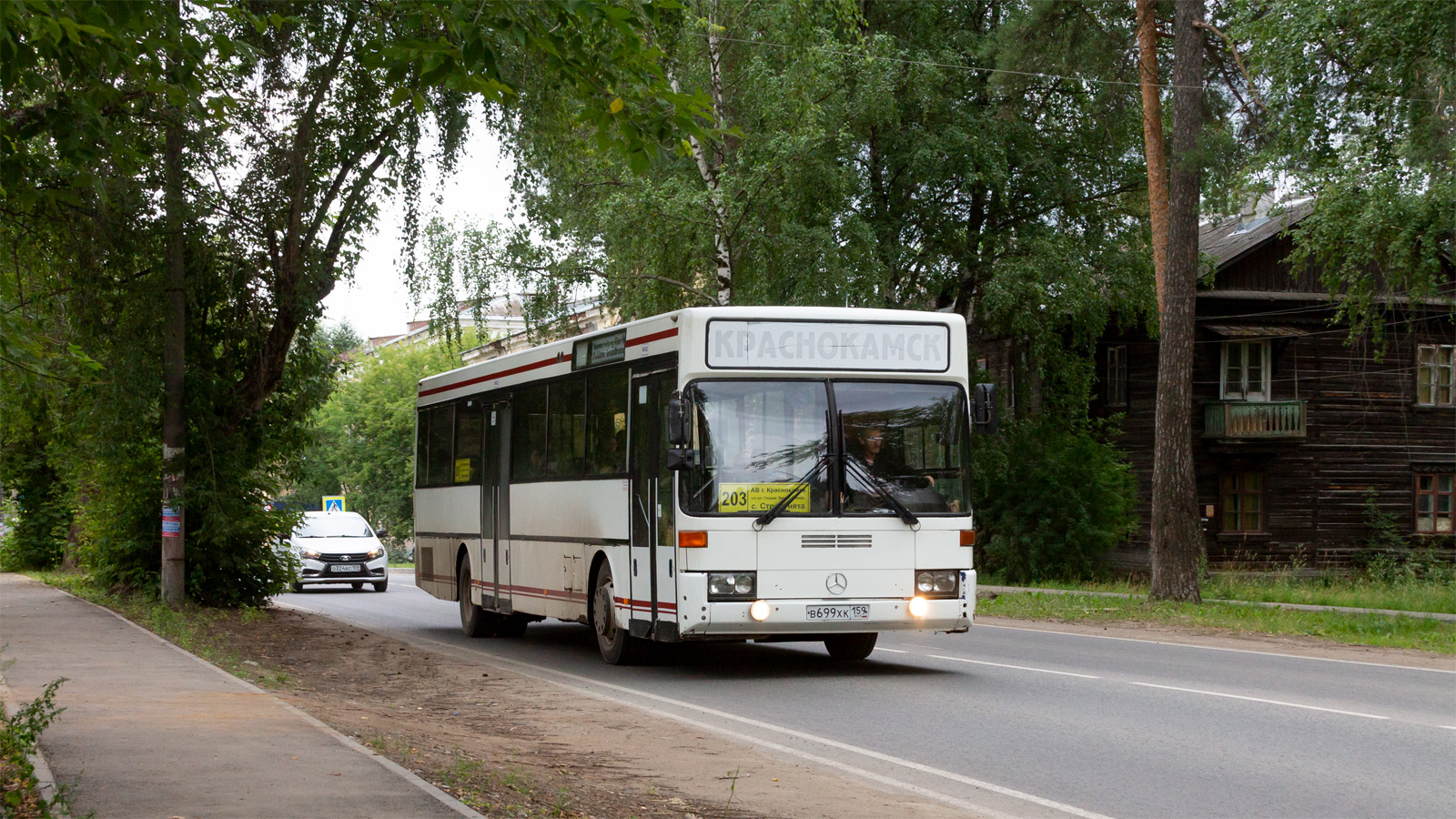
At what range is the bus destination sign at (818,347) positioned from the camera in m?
13.2

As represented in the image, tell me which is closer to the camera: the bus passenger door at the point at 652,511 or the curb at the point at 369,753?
the curb at the point at 369,753

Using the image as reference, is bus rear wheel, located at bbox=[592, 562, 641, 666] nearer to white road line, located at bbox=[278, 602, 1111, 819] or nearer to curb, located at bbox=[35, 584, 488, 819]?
white road line, located at bbox=[278, 602, 1111, 819]

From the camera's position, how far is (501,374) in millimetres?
18078

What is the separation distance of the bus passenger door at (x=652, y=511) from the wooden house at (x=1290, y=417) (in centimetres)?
2838

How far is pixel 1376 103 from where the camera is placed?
22.0 m

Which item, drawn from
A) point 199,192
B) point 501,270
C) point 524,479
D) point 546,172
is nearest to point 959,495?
point 524,479

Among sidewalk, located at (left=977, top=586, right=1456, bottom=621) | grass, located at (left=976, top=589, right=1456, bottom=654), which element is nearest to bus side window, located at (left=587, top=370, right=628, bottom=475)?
grass, located at (left=976, top=589, right=1456, bottom=654)

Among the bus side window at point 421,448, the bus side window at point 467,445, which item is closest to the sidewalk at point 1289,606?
the bus side window at point 421,448

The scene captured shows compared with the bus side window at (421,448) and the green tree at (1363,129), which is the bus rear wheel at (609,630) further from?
the green tree at (1363,129)

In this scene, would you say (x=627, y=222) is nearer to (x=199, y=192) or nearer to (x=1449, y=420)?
(x=199, y=192)

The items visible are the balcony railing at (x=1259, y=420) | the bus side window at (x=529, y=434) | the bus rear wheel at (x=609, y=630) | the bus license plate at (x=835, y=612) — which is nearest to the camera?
the bus license plate at (x=835, y=612)

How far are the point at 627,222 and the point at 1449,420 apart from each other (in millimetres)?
26284

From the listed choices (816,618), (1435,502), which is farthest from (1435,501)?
(816,618)

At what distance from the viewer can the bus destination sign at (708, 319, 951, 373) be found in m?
13.2
